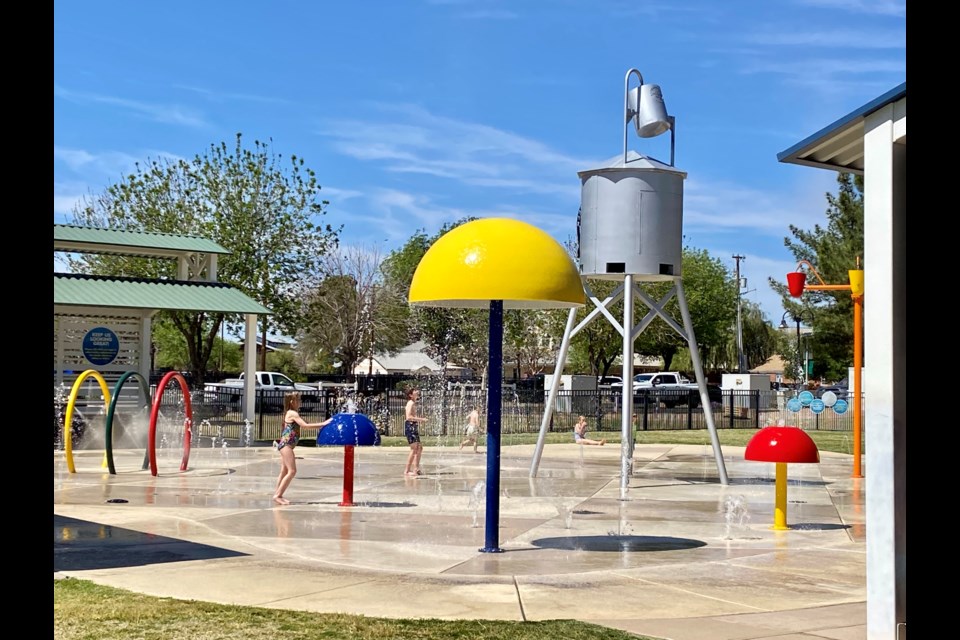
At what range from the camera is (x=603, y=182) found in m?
17.7

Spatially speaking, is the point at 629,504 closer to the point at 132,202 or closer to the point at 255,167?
the point at 255,167

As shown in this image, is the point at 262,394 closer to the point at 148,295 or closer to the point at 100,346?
the point at 148,295

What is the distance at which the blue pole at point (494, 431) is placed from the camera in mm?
10898

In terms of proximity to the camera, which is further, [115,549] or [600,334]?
[600,334]

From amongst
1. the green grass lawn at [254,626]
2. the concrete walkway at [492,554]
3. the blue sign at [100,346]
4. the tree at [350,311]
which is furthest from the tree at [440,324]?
the green grass lawn at [254,626]

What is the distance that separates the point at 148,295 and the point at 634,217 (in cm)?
1432

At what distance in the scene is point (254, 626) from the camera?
7.17m

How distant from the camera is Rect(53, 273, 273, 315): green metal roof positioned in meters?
25.7

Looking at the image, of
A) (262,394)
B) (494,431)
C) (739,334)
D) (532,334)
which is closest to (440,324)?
(532,334)

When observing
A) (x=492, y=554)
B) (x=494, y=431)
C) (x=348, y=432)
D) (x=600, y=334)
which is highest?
(x=600, y=334)

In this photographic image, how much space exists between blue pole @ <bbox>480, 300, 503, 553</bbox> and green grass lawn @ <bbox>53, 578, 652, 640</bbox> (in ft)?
11.3

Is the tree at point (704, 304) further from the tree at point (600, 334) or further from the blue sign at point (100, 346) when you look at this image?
the blue sign at point (100, 346)

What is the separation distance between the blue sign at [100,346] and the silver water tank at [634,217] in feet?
47.4
